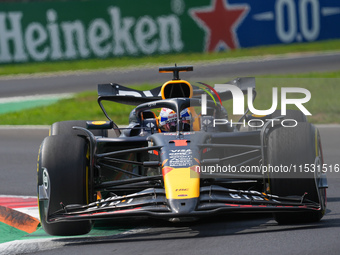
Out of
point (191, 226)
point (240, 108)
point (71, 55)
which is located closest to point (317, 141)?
point (191, 226)

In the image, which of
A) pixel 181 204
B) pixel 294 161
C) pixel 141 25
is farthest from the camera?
pixel 141 25

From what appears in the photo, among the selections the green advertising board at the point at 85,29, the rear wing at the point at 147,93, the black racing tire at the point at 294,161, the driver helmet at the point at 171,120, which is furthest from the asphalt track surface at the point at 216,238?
the green advertising board at the point at 85,29

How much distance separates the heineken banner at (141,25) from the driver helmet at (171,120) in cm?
1659

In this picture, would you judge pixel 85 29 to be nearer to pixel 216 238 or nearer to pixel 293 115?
pixel 293 115

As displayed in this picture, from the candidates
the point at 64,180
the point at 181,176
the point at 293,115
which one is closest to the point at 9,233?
the point at 64,180

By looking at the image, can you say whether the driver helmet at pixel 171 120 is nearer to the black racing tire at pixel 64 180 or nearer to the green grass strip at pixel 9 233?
the black racing tire at pixel 64 180

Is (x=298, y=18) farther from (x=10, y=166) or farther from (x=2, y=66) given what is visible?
(x=10, y=166)

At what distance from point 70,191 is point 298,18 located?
1940 centimetres

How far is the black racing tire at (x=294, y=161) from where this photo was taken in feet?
21.7

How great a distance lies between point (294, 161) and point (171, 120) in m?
1.75

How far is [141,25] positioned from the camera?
24.3 metres

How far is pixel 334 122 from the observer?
45.7 ft

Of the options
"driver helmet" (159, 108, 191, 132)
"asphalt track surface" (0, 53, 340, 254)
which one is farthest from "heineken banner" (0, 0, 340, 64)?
"driver helmet" (159, 108, 191, 132)

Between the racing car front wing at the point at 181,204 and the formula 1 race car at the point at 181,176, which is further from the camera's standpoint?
the formula 1 race car at the point at 181,176
